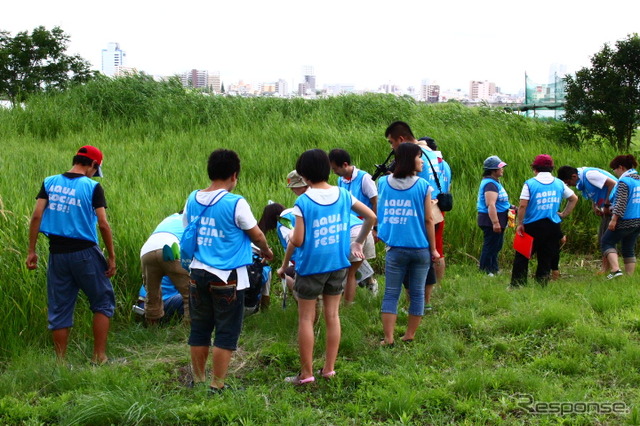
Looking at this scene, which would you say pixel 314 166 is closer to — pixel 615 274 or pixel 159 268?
pixel 159 268

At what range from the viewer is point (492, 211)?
286 inches

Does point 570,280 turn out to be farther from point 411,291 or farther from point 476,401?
point 476,401

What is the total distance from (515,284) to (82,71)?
20.0 meters

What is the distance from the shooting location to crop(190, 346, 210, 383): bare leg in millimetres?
4227

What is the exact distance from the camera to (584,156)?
11.3 m

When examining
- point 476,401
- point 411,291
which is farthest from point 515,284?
point 476,401

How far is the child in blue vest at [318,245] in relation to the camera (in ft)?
13.6

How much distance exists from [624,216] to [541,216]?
1.11m

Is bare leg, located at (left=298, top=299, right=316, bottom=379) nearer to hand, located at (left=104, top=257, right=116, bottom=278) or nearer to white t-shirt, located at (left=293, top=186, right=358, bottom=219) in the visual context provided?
white t-shirt, located at (left=293, top=186, right=358, bottom=219)

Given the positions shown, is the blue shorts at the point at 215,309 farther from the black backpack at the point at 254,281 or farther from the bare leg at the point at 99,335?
the bare leg at the point at 99,335

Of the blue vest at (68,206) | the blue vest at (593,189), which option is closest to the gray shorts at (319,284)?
the blue vest at (68,206)

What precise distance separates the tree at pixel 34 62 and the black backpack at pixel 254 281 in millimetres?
18284

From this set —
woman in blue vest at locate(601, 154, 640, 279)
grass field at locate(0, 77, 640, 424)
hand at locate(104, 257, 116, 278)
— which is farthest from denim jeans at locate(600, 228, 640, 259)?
hand at locate(104, 257, 116, 278)

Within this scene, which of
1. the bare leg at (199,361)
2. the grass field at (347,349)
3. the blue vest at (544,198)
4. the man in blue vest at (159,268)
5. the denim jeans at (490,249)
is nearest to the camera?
the grass field at (347,349)
